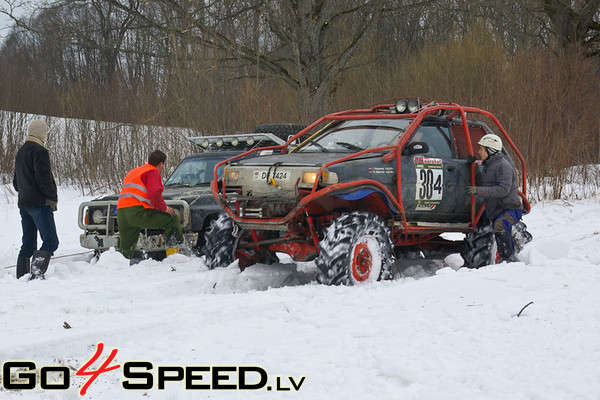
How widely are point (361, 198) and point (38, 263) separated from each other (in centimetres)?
361

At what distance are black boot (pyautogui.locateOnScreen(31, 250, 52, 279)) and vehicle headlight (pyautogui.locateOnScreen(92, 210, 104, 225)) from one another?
5.84 feet

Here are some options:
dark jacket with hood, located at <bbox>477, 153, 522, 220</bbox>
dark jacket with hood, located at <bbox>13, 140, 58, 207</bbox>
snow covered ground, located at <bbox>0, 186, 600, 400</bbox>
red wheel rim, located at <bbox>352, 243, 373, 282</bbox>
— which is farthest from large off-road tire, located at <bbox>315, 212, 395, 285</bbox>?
dark jacket with hood, located at <bbox>13, 140, 58, 207</bbox>

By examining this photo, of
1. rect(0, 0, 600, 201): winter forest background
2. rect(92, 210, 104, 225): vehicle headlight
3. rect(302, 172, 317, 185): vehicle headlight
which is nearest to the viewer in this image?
rect(302, 172, 317, 185): vehicle headlight

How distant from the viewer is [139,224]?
30.7ft

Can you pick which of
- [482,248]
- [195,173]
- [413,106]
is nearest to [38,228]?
[195,173]

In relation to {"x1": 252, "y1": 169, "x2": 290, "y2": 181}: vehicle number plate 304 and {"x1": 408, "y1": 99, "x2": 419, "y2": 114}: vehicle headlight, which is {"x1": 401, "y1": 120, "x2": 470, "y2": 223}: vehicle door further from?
{"x1": 252, "y1": 169, "x2": 290, "y2": 181}: vehicle number plate 304

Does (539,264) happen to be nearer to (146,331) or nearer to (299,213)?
(299,213)

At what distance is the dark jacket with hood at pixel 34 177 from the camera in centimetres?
855

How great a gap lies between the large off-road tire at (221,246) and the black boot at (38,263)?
5.82ft

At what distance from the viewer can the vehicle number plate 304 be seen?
757 cm

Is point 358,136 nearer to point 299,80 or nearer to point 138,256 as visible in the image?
point 138,256

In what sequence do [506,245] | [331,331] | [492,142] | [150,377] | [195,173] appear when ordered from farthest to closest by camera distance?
[195,173] < [492,142] < [506,245] < [331,331] < [150,377]

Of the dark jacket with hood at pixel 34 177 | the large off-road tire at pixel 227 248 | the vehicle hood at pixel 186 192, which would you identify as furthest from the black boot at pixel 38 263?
the vehicle hood at pixel 186 192

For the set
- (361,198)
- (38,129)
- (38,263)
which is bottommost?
(38,263)
